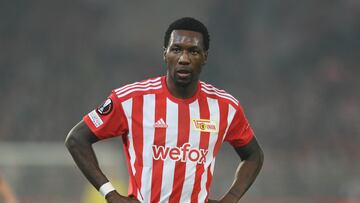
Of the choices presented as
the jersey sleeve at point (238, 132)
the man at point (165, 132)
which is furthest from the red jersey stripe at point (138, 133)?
the jersey sleeve at point (238, 132)

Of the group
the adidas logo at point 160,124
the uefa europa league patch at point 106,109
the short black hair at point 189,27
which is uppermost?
the short black hair at point 189,27

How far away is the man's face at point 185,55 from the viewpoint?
14.7 feet

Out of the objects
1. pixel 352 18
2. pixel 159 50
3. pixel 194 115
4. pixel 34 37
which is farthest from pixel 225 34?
pixel 194 115

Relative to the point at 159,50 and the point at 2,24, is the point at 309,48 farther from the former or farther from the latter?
the point at 2,24

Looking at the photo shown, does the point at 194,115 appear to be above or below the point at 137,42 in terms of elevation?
above

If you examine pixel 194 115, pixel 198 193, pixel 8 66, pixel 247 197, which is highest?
pixel 194 115

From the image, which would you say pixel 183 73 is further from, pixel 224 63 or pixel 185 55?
pixel 224 63

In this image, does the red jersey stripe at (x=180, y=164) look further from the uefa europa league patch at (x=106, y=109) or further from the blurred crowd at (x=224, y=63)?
the blurred crowd at (x=224, y=63)

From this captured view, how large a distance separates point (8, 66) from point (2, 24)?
1.00m

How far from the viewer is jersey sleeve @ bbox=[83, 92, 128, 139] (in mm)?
4531

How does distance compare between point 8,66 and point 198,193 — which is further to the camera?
point 8,66

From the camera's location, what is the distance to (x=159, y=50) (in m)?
16.2

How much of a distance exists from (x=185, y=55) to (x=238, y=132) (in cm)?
58

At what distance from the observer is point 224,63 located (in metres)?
15.6
